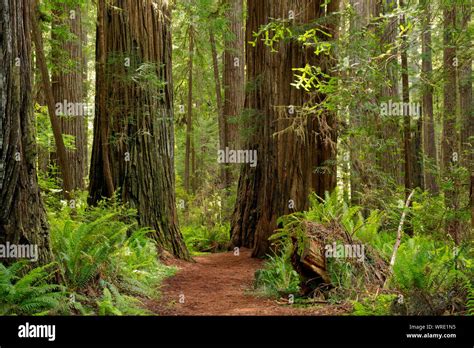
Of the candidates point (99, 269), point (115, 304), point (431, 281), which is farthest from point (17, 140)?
point (431, 281)

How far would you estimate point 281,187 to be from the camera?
390 inches

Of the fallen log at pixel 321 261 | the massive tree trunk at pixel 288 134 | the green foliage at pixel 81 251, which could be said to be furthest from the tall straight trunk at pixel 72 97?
the fallen log at pixel 321 261

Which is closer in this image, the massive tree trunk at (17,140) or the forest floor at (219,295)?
the massive tree trunk at (17,140)

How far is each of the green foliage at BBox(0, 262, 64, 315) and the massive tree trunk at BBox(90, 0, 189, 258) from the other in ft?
16.4

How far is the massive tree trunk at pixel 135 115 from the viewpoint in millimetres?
10211

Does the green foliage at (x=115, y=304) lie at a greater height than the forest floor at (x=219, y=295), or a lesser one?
greater

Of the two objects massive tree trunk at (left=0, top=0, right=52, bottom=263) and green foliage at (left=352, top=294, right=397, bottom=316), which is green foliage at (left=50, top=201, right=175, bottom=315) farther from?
green foliage at (left=352, top=294, right=397, bottom=316)

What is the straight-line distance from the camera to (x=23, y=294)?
16.2ft

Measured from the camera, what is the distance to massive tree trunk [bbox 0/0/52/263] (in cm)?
A: 522

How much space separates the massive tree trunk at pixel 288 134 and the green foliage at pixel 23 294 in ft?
13.6

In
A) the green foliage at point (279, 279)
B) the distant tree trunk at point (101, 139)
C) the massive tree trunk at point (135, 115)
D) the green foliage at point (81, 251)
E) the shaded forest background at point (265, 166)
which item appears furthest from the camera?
the massive tree trunk at point (135, 115)

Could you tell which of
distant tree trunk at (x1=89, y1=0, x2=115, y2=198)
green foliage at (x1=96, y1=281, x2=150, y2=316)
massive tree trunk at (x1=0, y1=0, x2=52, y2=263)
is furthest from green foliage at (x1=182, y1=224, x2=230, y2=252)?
massive tree trunk at (x1=0, y1=0, x2=52, y2=263)

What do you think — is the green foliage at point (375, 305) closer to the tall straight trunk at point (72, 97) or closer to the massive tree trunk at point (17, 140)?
the massive tree trunk at point (17, 140)
